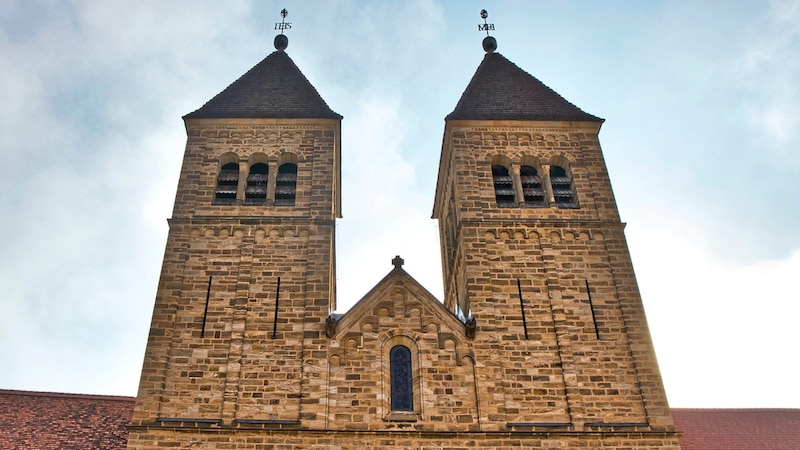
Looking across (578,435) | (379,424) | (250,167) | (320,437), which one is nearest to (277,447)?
(320,437)

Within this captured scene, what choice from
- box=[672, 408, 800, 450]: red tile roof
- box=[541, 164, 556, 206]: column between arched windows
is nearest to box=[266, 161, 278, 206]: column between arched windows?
box=[541, 164, 556, 206]: column between arched windows

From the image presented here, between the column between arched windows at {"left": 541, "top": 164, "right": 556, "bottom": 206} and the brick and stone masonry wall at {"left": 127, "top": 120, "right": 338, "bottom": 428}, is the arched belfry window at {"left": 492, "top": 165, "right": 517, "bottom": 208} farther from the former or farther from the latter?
the brick and stone masonry wall at {"left": 127, "top": 120, "right": 338, "bottom": 428}

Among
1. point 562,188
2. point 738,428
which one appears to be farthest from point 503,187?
point 738,428

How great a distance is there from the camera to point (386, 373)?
48.8 ft

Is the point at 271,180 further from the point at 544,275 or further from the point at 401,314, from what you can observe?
the point at 544,275

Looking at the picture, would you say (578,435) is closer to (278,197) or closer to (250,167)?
(278,197)

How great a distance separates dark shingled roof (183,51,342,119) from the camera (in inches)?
784

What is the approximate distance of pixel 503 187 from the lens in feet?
62.1

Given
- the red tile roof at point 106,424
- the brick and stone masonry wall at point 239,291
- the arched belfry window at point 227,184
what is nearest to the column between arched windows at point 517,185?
the brick and stone masonry wall at point 239,291

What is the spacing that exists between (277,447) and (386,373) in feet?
8.71

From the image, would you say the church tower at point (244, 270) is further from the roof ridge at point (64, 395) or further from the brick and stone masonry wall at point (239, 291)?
the roof ridge at point (64, 395)

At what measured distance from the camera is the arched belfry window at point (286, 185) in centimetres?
1834

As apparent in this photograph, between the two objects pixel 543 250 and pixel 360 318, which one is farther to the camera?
pixel 543 250

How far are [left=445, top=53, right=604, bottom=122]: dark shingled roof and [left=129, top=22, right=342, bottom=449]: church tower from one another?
160 inches
